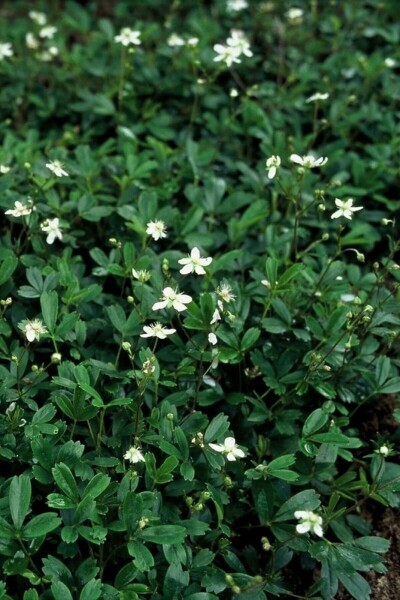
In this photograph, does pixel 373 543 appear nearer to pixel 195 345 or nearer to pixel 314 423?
pixel 314 423

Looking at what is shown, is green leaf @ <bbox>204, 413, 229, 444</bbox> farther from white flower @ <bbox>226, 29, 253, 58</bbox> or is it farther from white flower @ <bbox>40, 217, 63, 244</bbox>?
white flower @ <bbox>226, 29, 253, 58</bbox>

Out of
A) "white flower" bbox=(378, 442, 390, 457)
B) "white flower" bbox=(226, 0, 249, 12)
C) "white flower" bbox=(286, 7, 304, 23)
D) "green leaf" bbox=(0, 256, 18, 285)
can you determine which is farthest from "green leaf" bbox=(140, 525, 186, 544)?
"white flower" bbox=(226, 0, 249, 12)

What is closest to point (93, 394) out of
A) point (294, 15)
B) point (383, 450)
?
point (383, 450)

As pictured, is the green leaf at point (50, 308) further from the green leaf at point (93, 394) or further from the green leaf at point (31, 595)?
the green leaf at point (31, 595)

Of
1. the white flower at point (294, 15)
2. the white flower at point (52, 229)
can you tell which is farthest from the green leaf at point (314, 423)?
the white flower at point (294, 15)

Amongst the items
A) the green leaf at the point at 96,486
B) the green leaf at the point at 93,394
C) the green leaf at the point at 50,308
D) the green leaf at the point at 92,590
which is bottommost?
the green leaf at the point at 92,590

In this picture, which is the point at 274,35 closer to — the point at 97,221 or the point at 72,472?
the point at 97,221
